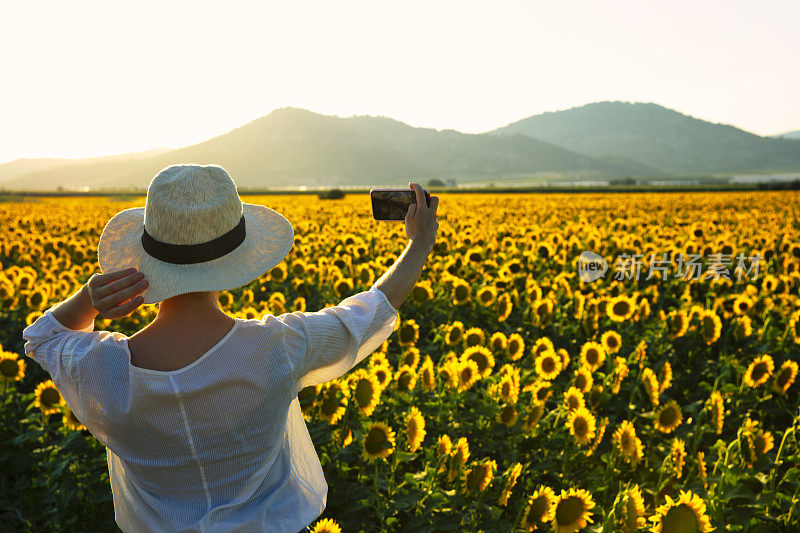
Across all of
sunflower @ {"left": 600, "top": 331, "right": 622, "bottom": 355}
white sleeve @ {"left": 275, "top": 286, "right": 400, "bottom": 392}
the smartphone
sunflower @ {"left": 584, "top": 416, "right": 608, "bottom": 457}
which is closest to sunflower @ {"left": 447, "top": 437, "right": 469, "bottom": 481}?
sunflower @ {"left": 584, "top": 416, "right": 608, "bottom": 457}

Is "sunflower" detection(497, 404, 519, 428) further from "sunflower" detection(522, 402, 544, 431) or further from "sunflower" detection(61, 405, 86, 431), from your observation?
"sunflower" detection(61, 405, 86, 431)

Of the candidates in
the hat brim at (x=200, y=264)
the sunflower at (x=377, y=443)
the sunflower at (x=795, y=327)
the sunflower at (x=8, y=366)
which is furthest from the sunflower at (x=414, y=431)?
the sunflower at (x=795, y=327)

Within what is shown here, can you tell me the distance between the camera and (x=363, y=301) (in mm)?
1890

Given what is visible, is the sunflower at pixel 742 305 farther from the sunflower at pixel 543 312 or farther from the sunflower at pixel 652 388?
the sunflower at pixel 652 388

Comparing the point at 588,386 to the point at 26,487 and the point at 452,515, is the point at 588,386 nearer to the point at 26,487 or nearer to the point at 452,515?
the point at 452,515

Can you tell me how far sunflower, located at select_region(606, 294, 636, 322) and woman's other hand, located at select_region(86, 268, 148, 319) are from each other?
5.21 m

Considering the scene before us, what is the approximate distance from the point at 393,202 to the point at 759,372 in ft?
12.9

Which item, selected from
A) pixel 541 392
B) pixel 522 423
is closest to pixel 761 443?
pixel 541 392

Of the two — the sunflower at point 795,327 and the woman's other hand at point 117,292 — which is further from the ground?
the woman's other hand at point 117,292

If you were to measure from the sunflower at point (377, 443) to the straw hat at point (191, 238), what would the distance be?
1809 millimetres

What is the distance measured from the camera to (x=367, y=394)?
3736 millimetres

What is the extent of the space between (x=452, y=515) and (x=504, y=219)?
49.4 ft

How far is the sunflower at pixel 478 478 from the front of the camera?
2998mm

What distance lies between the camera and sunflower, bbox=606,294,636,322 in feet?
19.2
